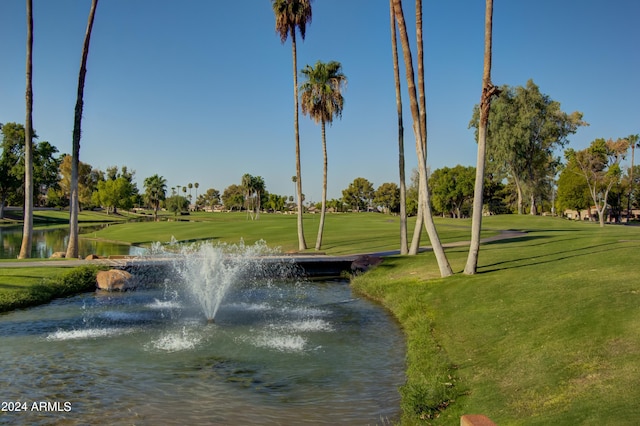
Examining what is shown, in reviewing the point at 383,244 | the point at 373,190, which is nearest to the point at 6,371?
the point at 383,244

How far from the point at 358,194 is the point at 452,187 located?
72145 millimetres

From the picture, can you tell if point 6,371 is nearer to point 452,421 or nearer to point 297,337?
point 297,337

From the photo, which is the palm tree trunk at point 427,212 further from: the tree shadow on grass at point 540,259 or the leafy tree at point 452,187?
the leafy tree at point 452,187

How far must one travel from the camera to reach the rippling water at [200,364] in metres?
9.49

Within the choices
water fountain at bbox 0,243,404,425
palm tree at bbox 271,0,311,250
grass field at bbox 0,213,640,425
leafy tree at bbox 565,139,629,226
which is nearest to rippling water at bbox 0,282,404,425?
water fountain at bbox 0,243,404,425

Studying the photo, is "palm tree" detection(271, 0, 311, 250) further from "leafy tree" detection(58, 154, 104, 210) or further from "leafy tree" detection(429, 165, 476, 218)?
"leafy tree" detection(58, 154, 104, 210)

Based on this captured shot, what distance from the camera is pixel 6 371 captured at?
1160cm

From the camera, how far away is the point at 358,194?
17512 cm

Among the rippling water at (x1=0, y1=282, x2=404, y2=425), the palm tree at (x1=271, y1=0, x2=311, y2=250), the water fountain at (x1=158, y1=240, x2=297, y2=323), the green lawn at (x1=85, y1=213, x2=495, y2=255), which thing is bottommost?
Answer: the rippling water at (x1=0, y1=282, x2=404, y2=425)

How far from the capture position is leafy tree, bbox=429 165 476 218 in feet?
332

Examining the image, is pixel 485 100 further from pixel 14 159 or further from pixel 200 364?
pixel 14 159

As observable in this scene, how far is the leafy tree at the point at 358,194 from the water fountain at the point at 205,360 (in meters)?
153

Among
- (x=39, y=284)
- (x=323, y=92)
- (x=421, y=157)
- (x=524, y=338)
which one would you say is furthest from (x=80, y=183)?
(x=524, y=338)

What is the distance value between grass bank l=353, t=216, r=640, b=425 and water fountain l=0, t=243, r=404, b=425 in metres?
0.95
